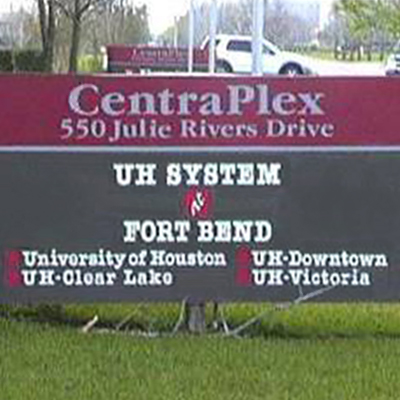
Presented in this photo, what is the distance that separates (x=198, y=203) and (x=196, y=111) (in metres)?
0.59

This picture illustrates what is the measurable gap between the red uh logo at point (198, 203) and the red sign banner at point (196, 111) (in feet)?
1.01

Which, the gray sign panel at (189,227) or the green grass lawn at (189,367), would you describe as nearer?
the green grass lawn at (189,367)

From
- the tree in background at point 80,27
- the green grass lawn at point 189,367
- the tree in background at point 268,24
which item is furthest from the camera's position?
the tree in background at point 268,24

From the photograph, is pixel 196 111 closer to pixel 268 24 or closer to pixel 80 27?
pixel 80 27

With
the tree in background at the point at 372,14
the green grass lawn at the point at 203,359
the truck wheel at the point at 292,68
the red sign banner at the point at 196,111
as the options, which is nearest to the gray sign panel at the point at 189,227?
the red sign banner at the point at 196,111

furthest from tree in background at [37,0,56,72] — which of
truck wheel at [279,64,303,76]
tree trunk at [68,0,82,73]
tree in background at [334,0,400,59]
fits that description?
truck wheel at [279,64,303,76]

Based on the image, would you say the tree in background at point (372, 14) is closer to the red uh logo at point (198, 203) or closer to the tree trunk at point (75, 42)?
the tree trunk at point (75, 42)

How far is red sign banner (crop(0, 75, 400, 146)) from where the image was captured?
7.54 metres

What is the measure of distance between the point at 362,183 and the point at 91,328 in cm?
200

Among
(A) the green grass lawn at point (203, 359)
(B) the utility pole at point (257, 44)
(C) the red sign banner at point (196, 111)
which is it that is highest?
(B) the utility pole at point (257, 44)

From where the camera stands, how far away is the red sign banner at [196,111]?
7.54m

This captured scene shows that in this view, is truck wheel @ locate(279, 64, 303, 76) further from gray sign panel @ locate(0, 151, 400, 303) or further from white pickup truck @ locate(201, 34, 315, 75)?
gray sign panel @ locate(0, 151, 400, 303)

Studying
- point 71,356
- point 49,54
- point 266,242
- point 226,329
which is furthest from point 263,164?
point 49,54

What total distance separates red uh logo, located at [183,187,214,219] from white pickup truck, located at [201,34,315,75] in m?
32.5
